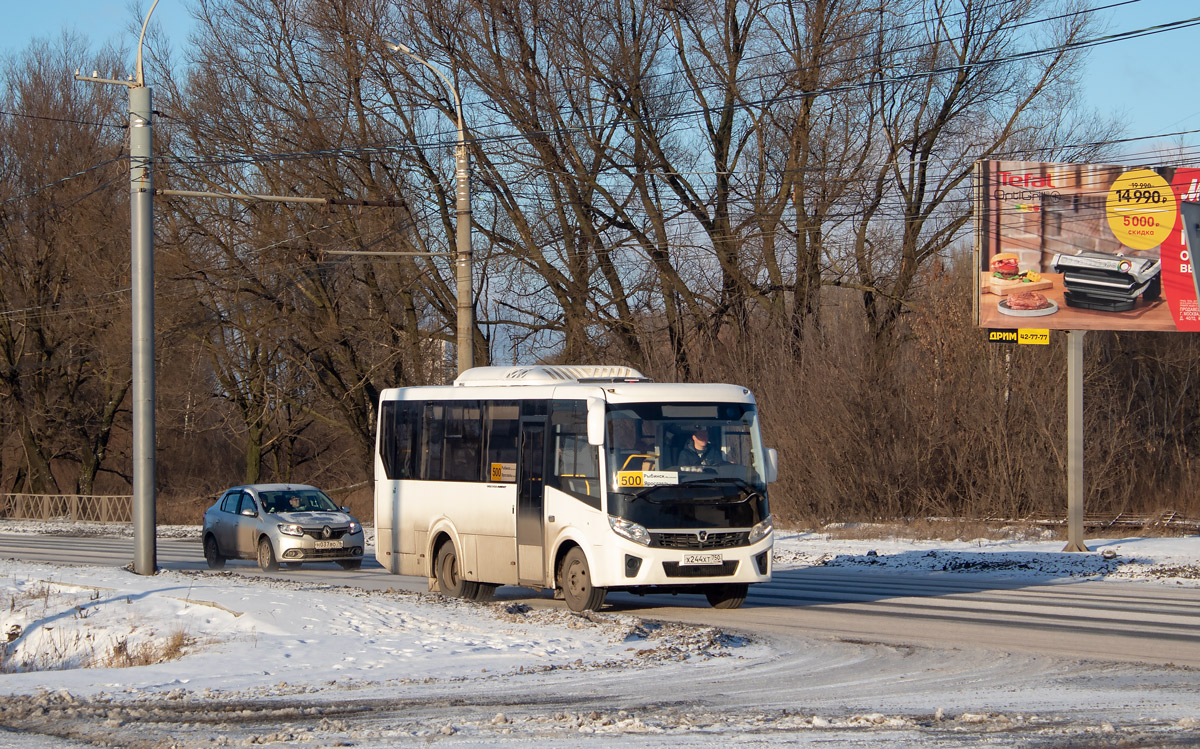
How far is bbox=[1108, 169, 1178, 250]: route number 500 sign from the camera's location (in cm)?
2367

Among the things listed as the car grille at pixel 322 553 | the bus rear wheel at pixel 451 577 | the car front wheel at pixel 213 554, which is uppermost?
the bus rear wheel at pixel 451 577

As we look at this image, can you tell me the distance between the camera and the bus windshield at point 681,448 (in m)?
14.2

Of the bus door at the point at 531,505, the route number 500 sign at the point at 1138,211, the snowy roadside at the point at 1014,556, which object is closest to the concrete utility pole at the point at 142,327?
the bus door at the point at 531,505

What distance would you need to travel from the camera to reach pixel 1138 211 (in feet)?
77.8

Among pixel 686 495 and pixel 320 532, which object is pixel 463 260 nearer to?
pixel 320 532

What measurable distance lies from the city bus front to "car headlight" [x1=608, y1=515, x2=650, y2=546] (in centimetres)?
1

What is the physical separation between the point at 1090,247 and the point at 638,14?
18.4 meters

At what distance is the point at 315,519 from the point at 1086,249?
48.7 feet

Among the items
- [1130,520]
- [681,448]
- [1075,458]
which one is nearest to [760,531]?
[681,448]

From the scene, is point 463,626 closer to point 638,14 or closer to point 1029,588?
point 1029,588

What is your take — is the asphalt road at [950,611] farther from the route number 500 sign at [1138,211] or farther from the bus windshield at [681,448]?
the route number 500 sign at [1138,211]

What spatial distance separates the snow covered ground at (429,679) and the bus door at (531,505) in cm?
88

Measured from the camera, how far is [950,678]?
31.4ft

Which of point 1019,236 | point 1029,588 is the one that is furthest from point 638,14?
point 1029,588
